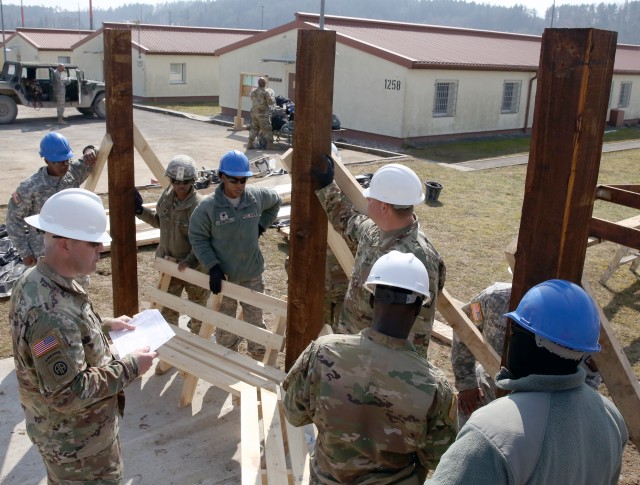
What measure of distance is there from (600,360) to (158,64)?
97.8 feet

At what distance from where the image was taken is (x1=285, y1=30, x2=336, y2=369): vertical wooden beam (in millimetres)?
3453

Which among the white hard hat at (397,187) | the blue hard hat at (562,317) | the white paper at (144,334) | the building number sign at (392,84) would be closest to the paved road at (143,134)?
the building number sign at (392,84)

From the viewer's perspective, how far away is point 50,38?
36.5 metres

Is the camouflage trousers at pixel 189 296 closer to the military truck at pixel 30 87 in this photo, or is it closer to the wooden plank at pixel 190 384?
the wooden plank at pixel 190 384

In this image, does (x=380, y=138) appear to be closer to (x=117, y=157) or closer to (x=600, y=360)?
(x=117, y=157)

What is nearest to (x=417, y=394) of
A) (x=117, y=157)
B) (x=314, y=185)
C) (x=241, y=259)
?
(x=314, y=185)

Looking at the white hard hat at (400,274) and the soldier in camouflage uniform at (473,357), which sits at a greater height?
the white hard hat at (400,274)

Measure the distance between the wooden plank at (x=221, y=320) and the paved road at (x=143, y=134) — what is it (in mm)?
6840

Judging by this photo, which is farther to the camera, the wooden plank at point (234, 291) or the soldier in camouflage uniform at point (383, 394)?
the wooden plank at point (234, 291)

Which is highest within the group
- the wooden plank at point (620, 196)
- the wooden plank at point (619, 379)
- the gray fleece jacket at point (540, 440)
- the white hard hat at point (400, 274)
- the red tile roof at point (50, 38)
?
the red tile roof at point (50, 38)

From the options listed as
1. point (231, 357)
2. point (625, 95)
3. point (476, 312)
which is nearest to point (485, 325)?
point (476, 312)

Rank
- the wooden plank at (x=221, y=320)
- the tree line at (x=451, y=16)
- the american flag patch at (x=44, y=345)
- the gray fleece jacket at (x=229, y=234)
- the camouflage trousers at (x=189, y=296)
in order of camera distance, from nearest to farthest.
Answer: the american flag patch at (x=44, y=345)
the wooden plank at (x=221, y=320)
the gray fleece jacket at (x=229, y=234)
the camouflage trousers at (x=189, y=296)
the tree line at (x=451, y=16)

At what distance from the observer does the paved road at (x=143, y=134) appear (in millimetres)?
14023

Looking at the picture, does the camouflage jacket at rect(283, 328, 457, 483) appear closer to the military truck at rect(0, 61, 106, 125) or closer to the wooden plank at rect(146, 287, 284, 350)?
the wooden plank at rect(146, 287, 284, 350)
